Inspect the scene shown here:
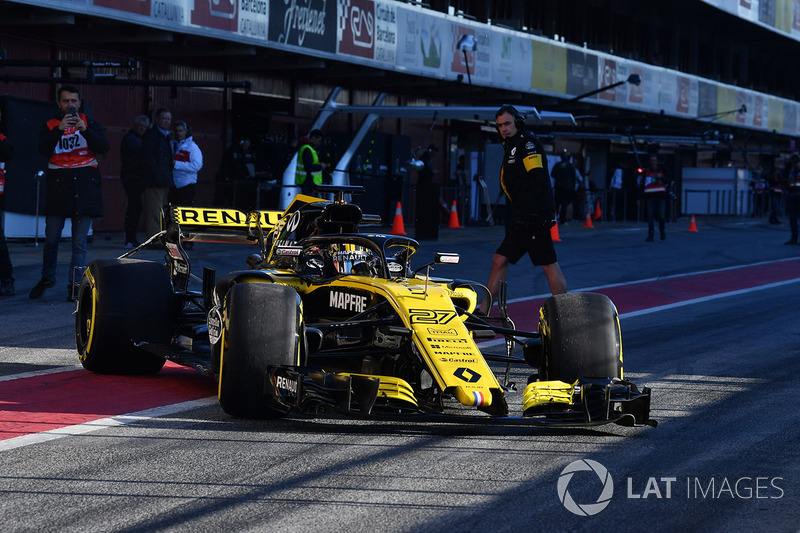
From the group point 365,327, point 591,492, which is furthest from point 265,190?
point 591,492

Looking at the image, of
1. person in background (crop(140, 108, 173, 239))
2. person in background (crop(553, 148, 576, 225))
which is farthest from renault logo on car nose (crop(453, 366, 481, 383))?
person in background (crop(553, 148, 576, 225))

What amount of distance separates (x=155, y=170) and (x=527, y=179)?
802 cm

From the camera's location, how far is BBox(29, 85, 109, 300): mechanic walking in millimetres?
11484

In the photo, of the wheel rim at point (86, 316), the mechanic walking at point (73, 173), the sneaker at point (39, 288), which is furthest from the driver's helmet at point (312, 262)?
the sneaker at point (39, 288)

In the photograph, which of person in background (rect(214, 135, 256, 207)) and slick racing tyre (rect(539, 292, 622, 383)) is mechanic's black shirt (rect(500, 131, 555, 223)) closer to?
slick racing tyre (rect(539, 292, 622, 383))

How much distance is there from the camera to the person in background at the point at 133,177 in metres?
17.1

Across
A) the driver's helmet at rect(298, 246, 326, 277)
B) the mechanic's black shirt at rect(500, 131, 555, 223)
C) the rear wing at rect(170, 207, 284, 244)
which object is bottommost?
the driver's helmet at rect(298, 246, 326, 277)

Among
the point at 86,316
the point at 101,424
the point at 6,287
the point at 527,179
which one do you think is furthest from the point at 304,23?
the point at 101,424

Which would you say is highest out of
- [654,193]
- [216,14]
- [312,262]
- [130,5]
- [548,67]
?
[548,67]

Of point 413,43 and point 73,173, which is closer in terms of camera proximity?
point 73,173

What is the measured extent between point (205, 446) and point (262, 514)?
4.07 feet

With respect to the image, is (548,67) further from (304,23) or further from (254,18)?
(254,18)

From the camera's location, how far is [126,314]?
7777 millimetres

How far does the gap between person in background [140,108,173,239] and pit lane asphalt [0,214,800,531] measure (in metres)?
8.41
